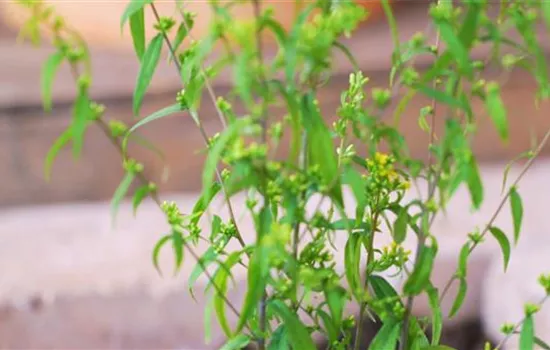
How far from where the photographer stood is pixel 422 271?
49 centimetres

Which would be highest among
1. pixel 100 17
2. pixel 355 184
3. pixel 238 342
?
pixel 100 17

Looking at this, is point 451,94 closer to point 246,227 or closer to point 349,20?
point 349,20

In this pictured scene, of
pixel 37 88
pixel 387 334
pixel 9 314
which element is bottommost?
pixel 9 314

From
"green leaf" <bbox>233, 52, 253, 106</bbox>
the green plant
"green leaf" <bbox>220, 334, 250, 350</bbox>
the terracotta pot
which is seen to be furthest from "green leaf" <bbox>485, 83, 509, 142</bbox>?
the terracotta pot

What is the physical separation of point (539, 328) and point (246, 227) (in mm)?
462

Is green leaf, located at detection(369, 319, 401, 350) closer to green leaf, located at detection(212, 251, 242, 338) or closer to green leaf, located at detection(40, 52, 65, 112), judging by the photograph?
green leaf, located at detection(212, 251, 242, 338)

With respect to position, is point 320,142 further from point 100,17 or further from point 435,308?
point 100,17

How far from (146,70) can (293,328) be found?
6.8 inches

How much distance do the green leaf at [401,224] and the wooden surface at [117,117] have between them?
0.97 m

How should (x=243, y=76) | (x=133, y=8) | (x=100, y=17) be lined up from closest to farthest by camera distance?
(x=243, y=76), (x=133, y=8), (x=100, y=17)

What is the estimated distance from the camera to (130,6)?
1.53 ft

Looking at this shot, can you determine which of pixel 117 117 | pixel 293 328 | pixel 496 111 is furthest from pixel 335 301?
pixel 117 117

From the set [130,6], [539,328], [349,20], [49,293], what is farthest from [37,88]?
[349,20]

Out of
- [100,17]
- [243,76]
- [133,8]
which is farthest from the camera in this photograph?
[100,17]
